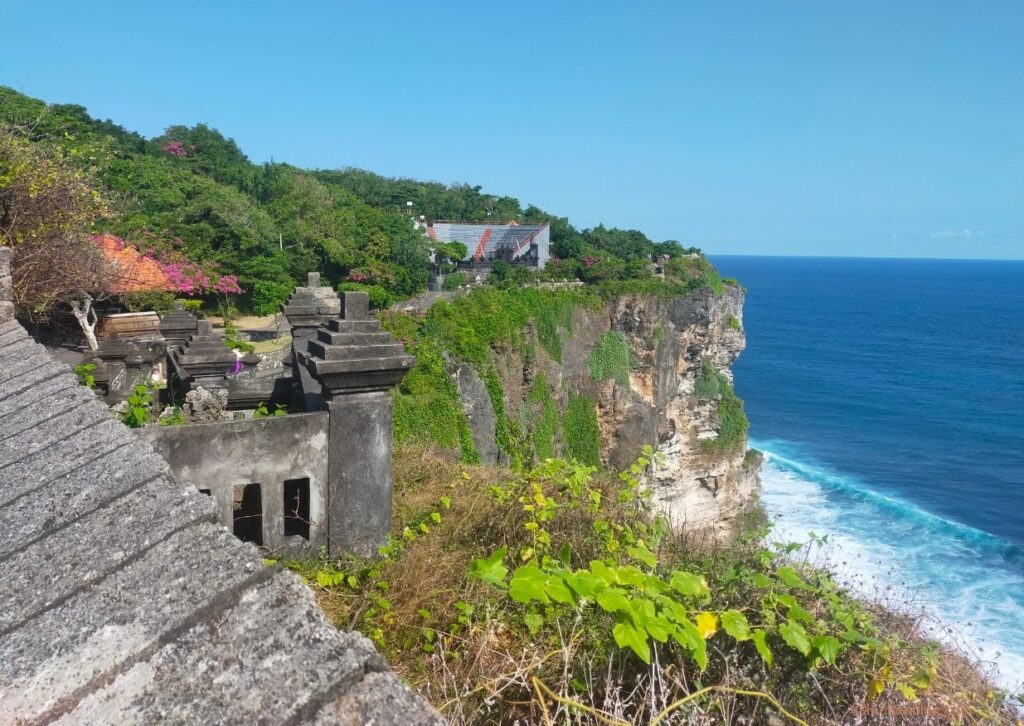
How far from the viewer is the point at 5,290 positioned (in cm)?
610

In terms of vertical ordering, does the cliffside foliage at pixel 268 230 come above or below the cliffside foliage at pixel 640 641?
above

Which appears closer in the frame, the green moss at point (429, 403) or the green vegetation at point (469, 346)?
the green moss at point (429, 403)

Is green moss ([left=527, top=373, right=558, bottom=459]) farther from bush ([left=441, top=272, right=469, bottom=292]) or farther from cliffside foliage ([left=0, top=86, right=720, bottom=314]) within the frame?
bush ([left=441, top=272, right=469, bottom=292])

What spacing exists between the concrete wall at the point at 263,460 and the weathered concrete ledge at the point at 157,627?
10.1 ft

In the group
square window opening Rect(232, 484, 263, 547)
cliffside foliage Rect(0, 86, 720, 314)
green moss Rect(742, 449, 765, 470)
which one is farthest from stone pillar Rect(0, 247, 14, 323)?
green moss Rect(742, 449, 765, 470)

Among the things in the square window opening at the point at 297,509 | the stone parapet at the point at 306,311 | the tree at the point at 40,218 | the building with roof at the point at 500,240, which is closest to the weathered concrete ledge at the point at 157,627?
the square window opening at the point at 297,509

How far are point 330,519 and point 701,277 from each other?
94.5 ft

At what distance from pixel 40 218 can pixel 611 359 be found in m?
21.2

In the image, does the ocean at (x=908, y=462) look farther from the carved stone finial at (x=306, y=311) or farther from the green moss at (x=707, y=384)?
the carved stone finial at (x=306, y=311)

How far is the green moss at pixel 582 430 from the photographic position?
27.3 meters

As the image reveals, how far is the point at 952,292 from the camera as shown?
6334 inches

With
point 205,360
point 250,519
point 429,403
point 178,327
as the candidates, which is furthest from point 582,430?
point 250,519

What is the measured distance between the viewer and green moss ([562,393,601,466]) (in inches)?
1073

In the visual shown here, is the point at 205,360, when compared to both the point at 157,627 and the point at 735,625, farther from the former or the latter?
the point at 157,627
